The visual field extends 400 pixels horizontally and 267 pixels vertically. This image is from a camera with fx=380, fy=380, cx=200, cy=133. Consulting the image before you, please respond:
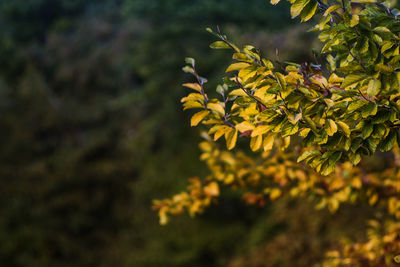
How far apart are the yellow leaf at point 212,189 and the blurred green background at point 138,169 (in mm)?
2733

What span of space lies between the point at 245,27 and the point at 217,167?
801 cm

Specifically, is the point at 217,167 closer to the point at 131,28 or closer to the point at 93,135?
the point at 93,135

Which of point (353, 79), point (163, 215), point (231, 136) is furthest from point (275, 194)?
point (353, 79)

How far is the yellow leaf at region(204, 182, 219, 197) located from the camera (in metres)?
1.76

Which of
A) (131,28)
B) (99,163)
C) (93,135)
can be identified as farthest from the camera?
(131,28)

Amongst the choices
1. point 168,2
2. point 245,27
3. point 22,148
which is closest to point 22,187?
point 22,148

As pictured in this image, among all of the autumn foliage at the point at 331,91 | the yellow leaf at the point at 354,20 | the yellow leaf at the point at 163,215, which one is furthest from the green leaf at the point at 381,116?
the yellow leaf at the point at 163,215

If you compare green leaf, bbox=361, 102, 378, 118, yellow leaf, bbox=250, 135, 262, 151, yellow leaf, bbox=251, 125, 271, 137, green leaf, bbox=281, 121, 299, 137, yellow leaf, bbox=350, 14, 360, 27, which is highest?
yellow leaf, bbox=350, 14, 360, 27

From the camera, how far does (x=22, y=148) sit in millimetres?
7766

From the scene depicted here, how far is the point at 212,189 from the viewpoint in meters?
1.78

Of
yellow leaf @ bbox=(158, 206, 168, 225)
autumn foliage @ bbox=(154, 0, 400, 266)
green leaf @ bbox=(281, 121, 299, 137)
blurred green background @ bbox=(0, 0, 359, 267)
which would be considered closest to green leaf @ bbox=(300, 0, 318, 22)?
autumn foliage @ bbox=(154, 0, 400, 266)

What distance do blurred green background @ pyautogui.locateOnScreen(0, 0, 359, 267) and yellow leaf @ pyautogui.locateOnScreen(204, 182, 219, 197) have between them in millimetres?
2733

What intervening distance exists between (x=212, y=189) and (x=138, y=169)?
6176mm

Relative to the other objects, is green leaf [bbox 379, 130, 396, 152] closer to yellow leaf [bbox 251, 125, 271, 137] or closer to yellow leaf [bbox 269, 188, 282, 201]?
yellow leaf [bbox 251, 125, 271, 137]
